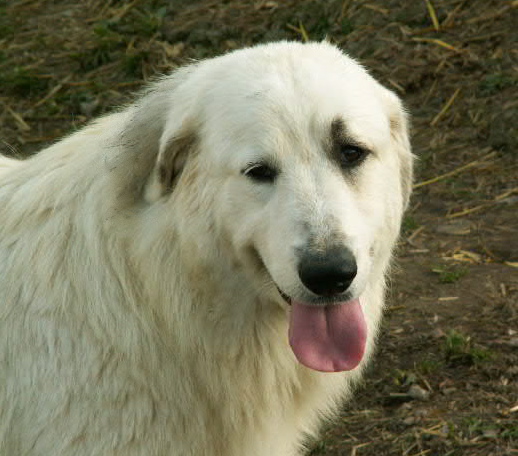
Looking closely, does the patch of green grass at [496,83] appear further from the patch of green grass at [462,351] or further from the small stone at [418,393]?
the small stone at [418,393]

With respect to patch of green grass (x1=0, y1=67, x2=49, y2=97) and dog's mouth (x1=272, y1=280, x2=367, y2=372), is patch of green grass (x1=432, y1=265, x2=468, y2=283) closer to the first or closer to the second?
dog's mouth (x1=272, y1=280, x2=367, y2=372)

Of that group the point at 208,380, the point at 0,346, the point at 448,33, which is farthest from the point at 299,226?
the point at 448,33

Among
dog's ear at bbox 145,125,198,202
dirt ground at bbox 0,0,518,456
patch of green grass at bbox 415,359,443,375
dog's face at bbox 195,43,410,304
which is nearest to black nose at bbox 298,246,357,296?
dog's face at bbox 195,43,410,304

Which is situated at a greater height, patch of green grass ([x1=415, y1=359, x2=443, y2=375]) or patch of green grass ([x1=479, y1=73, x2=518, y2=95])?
patch of green grass ([x1=415, y1=359, x2=443, y2=375])

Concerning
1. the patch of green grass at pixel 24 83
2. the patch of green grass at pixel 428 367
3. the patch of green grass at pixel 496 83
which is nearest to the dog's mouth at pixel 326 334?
the patch of green grass at pixel 428 367

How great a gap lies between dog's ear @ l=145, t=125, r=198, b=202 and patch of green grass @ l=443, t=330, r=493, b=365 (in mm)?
2150

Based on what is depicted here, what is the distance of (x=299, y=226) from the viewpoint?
124 inches

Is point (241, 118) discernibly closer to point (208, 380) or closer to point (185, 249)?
point (185, 249)

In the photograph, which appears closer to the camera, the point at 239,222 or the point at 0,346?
the point at 239,222

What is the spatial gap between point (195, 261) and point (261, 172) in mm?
410

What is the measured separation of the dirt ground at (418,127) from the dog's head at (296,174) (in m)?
1.51

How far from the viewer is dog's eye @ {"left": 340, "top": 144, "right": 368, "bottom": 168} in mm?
3375

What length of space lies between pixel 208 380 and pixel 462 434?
4.98 feet

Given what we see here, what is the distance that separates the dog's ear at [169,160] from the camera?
11.3 feet
